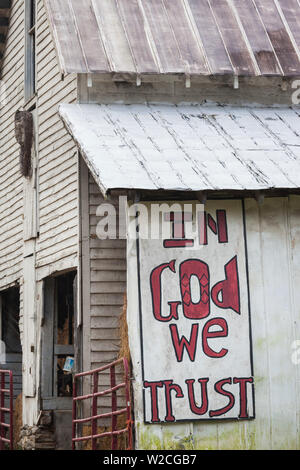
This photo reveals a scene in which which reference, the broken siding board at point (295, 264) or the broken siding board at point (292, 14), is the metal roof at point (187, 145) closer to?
the broken siding board at point (295, 264)

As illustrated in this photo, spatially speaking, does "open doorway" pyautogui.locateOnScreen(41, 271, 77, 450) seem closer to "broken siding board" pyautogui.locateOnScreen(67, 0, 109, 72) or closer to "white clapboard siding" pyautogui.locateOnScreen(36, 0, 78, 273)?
"white clapboard siding" pyautogui.locateOnScreen(36, 0, 78, 273)

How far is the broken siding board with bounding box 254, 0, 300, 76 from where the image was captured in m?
13.0

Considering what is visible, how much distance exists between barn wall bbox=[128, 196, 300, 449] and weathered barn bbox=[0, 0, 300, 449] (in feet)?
0.06

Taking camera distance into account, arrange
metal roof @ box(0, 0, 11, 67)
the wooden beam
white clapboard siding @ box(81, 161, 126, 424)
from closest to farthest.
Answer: white clapboard siding @ box(81, 161, 126, 424), metal roof @ box(0, 0, 11, 67), the wooden beam

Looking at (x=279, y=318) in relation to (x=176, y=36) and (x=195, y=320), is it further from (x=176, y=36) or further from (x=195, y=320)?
(x=176, y=36)

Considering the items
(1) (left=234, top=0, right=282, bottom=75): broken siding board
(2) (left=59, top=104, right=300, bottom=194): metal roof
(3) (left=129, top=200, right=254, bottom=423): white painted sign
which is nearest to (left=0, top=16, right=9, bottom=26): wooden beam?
(1) (left=234, top=0, right=282, bottom=75): broken siding board

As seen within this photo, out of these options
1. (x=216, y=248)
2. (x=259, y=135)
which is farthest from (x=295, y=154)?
(x=216, y=248)

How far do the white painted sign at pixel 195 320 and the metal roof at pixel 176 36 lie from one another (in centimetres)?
290

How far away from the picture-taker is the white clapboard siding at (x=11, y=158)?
1559cm

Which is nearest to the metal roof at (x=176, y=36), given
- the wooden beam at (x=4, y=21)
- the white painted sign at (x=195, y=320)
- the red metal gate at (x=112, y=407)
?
the white painted sign at (x=195, y=320)

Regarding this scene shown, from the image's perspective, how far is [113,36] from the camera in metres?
12.9

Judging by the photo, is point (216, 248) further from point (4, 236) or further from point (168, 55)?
point (4, 236)

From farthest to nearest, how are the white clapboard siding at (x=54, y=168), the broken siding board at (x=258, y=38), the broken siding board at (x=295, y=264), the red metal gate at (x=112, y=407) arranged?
the broken siding board at (x=258, y=38) < the white clapboard siding at (x=54, y=168) < the broken siding board at (x=295, y=264) < the red metal gate at (x=112, y=407)

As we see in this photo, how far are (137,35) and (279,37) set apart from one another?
223 cm
